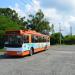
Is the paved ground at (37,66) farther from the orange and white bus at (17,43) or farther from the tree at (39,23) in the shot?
the tree at (39,23)

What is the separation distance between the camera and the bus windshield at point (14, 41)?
26828 mm

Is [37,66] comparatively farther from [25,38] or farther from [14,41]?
[25,38]

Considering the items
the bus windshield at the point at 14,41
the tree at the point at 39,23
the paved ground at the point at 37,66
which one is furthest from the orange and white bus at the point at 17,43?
the tree at the point at 39,23

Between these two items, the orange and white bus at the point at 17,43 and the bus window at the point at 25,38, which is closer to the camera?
the orange and white bus at the point at 17,43

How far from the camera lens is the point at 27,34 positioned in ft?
93.7

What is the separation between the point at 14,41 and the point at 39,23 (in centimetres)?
6493

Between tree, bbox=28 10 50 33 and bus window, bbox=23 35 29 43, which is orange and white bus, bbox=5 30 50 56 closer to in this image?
bus window, bbox=23 35 29 43

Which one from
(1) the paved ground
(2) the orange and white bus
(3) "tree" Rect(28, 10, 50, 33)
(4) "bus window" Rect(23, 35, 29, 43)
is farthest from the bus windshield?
(3) "tree" Rect(28, 10, 50, 33)

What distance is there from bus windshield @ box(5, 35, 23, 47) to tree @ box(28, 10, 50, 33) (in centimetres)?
6300

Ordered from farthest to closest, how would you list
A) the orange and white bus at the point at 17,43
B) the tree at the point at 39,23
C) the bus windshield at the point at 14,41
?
the tree at the point at 39,23 → the bus windshield at the point at 14,41 → the orange and white bus at the point at 17,43

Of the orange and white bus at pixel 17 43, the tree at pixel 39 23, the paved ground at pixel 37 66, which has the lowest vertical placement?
the paved ground at pixel 37 66

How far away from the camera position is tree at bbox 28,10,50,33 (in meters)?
90.9

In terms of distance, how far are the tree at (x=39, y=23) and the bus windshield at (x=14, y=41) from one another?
62997 mm

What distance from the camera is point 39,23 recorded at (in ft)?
301
